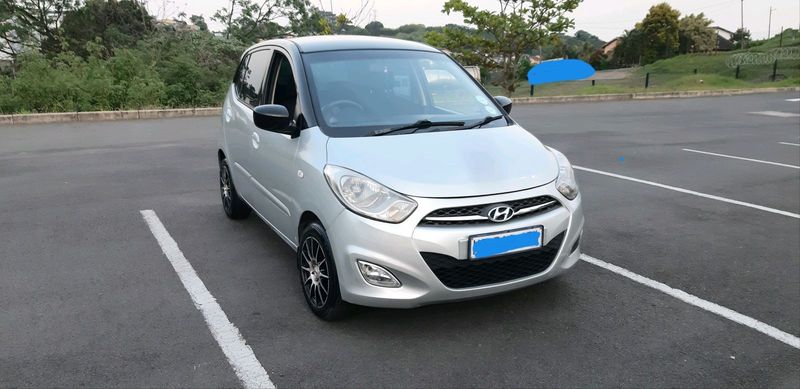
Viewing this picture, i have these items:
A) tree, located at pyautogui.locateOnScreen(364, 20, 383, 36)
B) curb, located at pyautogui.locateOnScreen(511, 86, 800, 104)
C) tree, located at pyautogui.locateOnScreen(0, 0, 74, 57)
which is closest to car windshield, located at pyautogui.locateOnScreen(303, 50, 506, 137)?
curb, located at pyautogui.locateOnScreen(511, 86, 800, 104)

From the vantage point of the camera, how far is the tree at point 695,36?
7394 cm

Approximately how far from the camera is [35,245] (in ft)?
15.3

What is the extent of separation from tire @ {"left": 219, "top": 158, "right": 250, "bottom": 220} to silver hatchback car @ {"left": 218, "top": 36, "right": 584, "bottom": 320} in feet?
3.06

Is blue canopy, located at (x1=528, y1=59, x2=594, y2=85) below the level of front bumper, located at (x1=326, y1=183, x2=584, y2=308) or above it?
above

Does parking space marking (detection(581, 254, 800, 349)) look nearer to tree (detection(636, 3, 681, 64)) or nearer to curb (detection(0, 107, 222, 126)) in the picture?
curb (detection(0, 107, 222, 126))

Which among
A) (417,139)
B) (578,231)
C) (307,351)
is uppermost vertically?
(417,139)

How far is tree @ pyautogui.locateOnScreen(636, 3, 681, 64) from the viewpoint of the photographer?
72.2 metres

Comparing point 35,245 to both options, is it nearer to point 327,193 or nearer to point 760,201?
point 327,193

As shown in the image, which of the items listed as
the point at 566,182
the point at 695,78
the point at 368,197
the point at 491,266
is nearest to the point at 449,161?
the point at 368,197

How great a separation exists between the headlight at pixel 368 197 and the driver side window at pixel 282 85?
3.08 feet

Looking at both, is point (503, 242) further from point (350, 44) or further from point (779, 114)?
point (779, 114)

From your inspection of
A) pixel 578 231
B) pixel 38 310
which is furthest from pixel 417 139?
pixel 38 310

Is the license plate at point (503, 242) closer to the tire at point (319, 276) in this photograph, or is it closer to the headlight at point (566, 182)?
the headlight at point (566, 182)

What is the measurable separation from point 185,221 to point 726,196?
5835 mm
